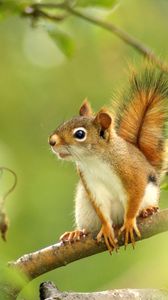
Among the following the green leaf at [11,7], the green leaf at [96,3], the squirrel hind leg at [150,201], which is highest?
the green leaf at [11,7]

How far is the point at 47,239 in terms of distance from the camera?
5.54 metres

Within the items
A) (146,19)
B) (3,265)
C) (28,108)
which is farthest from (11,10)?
(146,19)

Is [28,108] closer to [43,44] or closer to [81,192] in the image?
[43,44]

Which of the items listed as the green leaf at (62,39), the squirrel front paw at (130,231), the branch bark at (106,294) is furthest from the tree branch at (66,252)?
the green leaf at (62,39)

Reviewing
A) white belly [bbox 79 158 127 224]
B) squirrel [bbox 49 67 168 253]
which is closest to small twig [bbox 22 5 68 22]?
squirrel [bbox 49 67 168 253]

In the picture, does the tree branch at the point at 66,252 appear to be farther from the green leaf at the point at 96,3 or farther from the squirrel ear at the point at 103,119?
the green leaf at the point at 96,3

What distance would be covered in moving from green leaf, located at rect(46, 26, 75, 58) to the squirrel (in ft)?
1.03

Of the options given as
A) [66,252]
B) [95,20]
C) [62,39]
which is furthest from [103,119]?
[66,252]

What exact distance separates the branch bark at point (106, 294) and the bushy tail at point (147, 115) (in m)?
1.07

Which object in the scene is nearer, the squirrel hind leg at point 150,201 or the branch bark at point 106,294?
the branch bark at point 106,294

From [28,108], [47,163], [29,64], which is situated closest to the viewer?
[47,163]

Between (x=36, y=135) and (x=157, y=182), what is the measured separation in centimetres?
347

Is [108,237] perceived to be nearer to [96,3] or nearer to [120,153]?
[120,153]

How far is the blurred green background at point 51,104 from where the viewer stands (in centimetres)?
501
